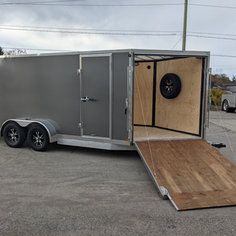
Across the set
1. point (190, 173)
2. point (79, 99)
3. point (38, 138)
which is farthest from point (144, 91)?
point (190, 173)

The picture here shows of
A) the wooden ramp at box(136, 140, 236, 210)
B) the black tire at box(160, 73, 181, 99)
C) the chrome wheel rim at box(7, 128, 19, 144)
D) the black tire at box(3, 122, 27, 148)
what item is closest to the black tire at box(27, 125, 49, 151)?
the black tire at box(3, 122, 27, 148)

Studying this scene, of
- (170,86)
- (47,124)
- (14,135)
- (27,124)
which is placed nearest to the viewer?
(47,124)

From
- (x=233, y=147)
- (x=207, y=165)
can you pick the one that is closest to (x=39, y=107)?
(x=207, y=165)

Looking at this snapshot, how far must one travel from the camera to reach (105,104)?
816 cm

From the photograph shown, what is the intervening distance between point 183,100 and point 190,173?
3625mm

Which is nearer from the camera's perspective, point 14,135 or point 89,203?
point 89,203

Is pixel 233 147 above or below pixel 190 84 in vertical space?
below

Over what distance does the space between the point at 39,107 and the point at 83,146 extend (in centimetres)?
162

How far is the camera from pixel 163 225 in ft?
14.5

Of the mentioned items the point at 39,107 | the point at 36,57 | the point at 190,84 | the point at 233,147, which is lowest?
the point at 233,147

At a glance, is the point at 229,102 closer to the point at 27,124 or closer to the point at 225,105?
the point at 225,105

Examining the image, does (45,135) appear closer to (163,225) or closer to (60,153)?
(60,153)

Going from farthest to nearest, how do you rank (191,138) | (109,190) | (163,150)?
(191,138)
(163,150)
(109,190)

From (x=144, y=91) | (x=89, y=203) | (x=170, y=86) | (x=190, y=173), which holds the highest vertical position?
(x=170, y=86)
